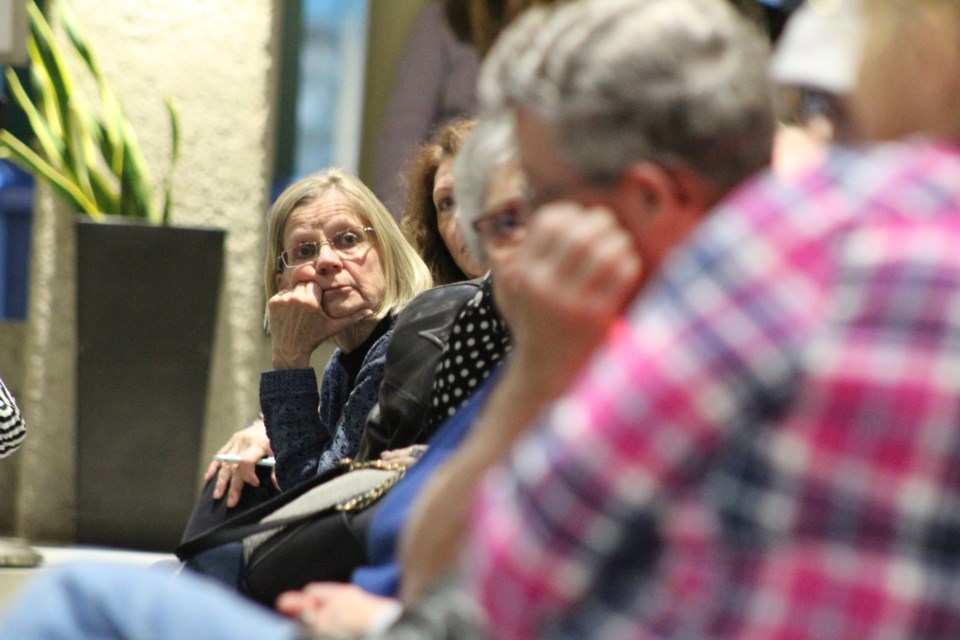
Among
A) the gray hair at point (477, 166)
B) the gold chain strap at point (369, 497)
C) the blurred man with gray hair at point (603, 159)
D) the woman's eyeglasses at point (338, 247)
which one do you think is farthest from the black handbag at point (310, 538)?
the woman's eyeglasses at point (338, 247)

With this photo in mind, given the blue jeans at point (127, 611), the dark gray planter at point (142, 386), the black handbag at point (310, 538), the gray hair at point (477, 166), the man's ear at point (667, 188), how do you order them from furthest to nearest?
1. the dark gray planter at point (142, 386)
2. the black handbag at point (310, 538)
3. the gray hair at point (477, 166)
4. the blue jeans at point (127, 611)
5. the man's ear at point (667, 188)

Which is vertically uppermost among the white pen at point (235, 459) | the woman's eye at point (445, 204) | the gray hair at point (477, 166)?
the gray hair at point (477, 166)

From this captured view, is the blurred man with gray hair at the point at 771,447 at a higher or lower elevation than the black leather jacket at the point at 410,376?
higher

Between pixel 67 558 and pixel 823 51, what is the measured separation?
412 centimetres

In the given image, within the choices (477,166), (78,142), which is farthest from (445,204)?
(78,142)

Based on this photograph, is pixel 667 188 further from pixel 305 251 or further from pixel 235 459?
pixel 305 251

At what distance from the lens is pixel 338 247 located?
8.59 ft

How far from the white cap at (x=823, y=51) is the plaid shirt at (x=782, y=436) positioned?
193 mm

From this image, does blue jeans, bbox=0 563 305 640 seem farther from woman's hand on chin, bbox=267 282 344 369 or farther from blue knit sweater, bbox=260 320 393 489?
woman's hand on chin, bbox=267 282 344 369

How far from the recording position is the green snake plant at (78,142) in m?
4.93

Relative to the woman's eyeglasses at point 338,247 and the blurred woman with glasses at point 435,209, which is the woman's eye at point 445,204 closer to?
the blurred woman with glasses at point 435,209

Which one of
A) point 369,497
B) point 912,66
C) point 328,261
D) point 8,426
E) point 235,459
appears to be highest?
point 912,66

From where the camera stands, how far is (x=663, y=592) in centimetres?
85

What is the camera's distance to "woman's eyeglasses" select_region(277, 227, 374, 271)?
2609 mm
